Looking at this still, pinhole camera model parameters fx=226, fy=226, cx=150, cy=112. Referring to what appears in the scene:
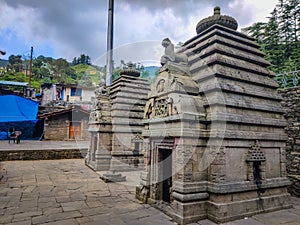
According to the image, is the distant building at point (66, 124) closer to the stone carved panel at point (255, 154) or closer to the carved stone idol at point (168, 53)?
the carved stone idol at point (168, 53)

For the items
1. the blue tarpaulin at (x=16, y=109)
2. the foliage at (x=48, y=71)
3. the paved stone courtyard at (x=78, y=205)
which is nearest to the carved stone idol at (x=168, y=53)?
the paved stone courtyard at (x=78, y=205)

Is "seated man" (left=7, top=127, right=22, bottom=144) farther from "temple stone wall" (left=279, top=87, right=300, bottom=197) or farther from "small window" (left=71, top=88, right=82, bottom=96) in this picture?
"temple stone wall" (left=279, top=87, right=300, bottom=197)

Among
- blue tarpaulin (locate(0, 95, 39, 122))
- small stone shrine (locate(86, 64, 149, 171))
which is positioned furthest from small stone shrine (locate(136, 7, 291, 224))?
blue tarpaulin (locate(0, 95, 39, 122))

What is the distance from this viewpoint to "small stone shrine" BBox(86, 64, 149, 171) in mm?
11188

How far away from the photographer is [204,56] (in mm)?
6031

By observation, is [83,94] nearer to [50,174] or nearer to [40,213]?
[50,174]

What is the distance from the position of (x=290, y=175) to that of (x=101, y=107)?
28.8 ft

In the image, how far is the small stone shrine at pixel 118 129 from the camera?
11.2m

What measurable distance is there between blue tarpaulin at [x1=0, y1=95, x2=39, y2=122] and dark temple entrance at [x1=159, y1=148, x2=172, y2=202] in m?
19.9

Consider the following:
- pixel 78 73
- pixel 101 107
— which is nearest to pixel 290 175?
pixel 101 107

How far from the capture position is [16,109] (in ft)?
73.4

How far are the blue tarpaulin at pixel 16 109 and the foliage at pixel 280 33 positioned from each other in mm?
22242

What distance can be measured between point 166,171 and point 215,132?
1.95m

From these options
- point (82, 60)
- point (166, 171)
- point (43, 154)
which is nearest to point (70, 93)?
point (43, 154)
